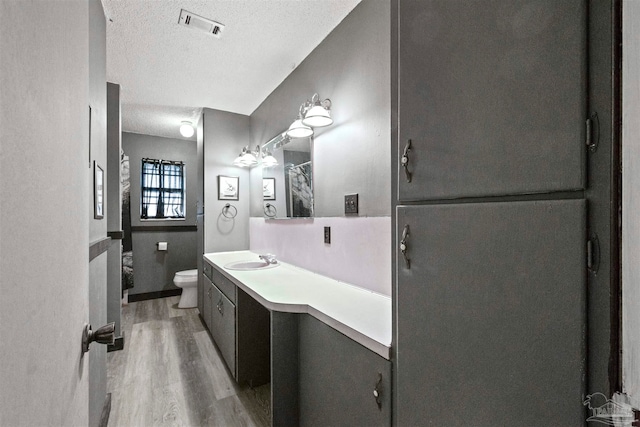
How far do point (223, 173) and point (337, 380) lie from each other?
9.43ft

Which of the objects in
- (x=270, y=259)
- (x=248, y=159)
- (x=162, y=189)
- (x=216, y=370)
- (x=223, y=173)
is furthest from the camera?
(x=162, y=189)

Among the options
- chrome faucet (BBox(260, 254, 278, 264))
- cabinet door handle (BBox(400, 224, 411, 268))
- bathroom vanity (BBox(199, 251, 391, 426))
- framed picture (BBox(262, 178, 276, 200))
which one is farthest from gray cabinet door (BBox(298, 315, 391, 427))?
→ framed picture (BBox(262, 178, 276, 200))

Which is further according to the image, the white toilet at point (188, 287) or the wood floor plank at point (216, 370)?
the white toilet at point (188, 287)

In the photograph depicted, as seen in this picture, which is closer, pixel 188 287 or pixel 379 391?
pixel 379 391

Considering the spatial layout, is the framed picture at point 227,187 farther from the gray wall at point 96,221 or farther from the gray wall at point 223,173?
the gray wall at point 96,221

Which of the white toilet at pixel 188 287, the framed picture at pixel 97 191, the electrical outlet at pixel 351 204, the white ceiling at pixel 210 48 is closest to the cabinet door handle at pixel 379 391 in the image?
the electrical outlet at pixel 351 204

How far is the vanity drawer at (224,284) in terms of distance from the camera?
2130 mm

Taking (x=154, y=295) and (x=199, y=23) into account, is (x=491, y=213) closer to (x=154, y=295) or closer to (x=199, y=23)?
(x=199, y=23)

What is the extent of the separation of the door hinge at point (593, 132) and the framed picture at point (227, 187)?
3.40 meters

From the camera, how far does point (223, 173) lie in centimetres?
351

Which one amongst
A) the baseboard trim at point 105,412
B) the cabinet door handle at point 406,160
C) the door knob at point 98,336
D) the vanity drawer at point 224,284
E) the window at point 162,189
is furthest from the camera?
the window at point 162,189

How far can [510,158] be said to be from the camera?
2.14 feet

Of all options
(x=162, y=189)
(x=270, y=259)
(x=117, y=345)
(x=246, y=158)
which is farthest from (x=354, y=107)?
(x=162, y=189)

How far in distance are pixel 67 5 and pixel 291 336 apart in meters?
1.43
